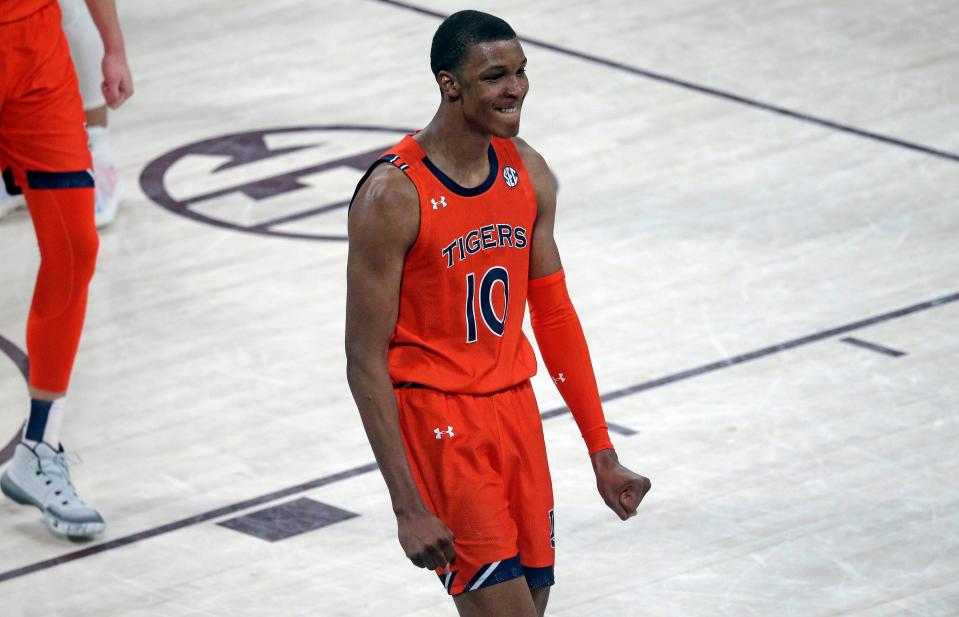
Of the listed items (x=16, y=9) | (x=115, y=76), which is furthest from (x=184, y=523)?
(x=16, y=9)

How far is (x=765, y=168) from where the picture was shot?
7621 millimetres

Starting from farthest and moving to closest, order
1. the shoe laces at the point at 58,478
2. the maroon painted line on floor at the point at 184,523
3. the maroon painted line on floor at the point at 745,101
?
Answer: the maroon painted line on floor at the point at 745,101 → the shoe laces at the point at 58,478 → the maroon painted line on floor at the point at 184,523

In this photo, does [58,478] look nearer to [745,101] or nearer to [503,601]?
[503,601]

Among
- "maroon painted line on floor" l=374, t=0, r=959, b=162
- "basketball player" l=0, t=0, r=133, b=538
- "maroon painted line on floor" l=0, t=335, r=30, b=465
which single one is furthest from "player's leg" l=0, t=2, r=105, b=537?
"maroon painted line on floor" l=374, t=0, r=959, b=162

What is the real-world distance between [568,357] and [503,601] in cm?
51

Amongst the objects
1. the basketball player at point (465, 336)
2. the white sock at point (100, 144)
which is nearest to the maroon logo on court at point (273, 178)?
the white sock at point (100, 144)

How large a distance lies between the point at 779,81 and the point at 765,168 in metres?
1.19

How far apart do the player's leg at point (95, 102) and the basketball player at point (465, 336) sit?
4.18m

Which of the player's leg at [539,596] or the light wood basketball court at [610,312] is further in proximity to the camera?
the light wood basketball court at [610,312]

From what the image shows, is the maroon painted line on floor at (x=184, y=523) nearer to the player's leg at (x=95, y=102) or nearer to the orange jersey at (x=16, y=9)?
the orange jersey at (x=16, y=9)

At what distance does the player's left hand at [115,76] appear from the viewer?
208 inches

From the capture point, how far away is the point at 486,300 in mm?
3438

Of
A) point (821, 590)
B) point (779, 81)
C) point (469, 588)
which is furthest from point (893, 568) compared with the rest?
point (779, 81)

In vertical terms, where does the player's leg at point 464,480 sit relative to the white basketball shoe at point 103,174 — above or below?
above
